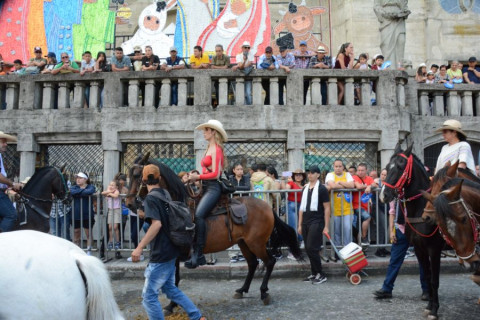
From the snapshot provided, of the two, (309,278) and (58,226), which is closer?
(309,278)

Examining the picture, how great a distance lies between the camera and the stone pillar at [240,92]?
10.2m

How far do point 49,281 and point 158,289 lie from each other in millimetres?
2028

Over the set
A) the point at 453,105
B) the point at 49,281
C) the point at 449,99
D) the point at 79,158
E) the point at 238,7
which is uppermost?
the point at 238,7

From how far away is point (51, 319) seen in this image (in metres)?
2.60

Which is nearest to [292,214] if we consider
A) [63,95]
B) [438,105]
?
[438,105]

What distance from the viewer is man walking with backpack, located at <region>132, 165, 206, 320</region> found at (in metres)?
4.50

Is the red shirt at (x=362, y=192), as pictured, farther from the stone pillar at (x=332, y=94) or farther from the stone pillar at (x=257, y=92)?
the stone pillar at (x=257, y=92)

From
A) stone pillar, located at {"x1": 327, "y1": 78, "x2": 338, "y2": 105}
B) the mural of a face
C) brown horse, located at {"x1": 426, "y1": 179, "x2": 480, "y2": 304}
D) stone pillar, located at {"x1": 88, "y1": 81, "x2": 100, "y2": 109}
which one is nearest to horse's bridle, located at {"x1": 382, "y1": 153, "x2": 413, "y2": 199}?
brown horse, located at {"x1": 426, "y1": 179, "x2": 480, "y2": 304}

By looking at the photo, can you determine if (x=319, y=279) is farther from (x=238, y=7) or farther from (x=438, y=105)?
(x=238, y=7)

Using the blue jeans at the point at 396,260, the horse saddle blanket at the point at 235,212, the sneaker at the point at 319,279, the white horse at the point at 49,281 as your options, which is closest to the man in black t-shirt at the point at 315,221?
the sneaker at the point at 319,279

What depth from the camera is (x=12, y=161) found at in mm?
11008

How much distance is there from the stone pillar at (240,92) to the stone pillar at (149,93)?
203 centimetres

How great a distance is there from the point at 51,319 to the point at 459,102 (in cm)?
1113

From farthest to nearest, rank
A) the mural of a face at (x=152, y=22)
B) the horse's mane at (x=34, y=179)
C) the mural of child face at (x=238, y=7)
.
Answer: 1. the mural of a face at (x=152, y=22)
2. the mural of child face at (x=238, y=7)
3. the horse's mane at (x=34, y=179)
